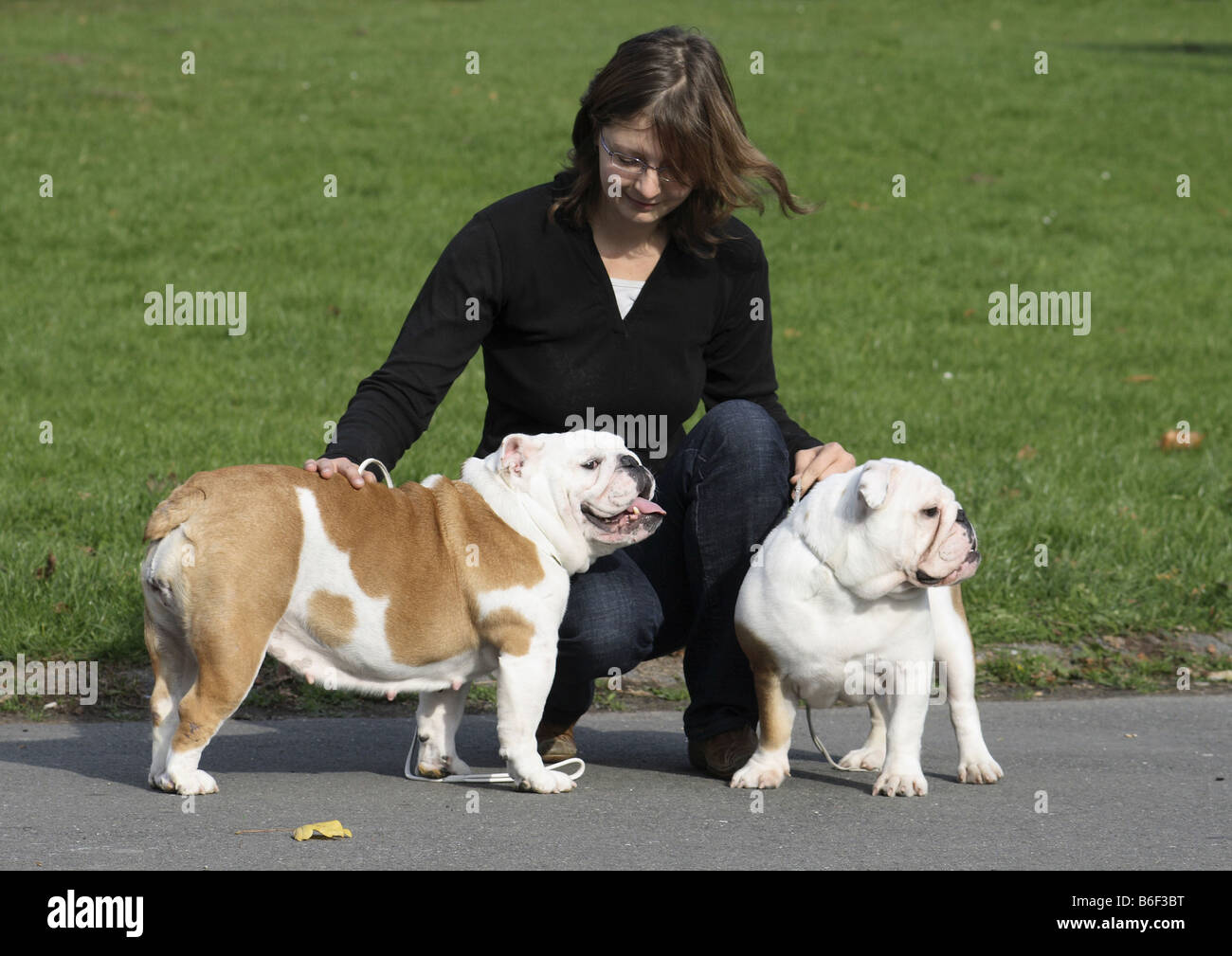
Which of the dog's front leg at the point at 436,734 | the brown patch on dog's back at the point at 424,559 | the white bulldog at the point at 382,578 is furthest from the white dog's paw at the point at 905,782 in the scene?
the dog's front leg at the point at 436,734

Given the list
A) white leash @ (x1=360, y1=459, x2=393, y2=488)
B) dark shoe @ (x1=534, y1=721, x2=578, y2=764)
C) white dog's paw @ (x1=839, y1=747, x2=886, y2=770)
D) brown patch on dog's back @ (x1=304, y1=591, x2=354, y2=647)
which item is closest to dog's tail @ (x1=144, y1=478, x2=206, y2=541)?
brown patch on dog's back @ (x1=304, y1=591, x2=354, y2=647)

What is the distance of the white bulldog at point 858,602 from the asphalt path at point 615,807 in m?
0.24

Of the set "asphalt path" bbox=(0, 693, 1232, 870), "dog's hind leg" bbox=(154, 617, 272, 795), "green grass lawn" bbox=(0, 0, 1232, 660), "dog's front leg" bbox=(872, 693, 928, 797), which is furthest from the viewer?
"green grass lawn" bbox=(0, 0, 1232, 660)

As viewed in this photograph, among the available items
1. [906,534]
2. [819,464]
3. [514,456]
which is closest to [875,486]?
[906,534]

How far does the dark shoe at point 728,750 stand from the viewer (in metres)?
4.20

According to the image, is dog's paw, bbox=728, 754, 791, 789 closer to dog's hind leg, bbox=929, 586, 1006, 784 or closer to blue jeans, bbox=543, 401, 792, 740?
blue jeans, bbox=543, 401, 792, 740

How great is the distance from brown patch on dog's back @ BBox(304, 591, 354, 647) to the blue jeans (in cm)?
64

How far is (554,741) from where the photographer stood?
14.5 feet

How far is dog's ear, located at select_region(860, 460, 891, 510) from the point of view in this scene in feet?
12.1

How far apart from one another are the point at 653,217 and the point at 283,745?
1.99 m

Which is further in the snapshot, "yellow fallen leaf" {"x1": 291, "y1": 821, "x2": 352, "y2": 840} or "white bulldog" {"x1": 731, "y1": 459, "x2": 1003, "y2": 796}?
"white bulldog" {"x1": 731, "y1": 459, "x2": 1003, "y2": 796}

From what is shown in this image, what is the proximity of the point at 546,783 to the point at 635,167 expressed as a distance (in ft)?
5.71

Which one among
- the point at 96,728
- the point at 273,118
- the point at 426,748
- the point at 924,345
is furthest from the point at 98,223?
the point at 426,748

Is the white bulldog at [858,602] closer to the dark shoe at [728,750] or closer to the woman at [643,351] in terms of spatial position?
the dark shoe at [728,750]
